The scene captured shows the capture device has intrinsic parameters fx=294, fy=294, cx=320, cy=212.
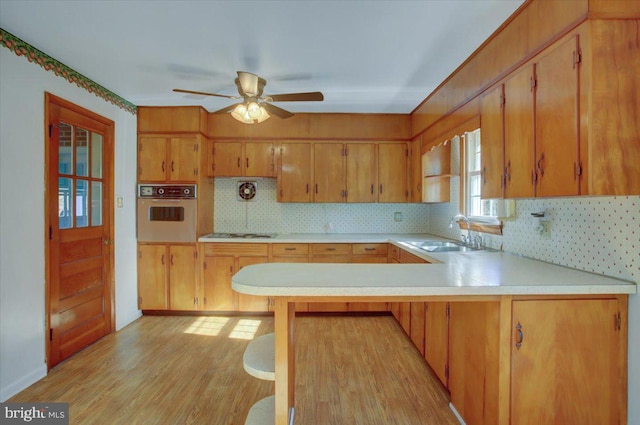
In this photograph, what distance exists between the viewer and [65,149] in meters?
2.58

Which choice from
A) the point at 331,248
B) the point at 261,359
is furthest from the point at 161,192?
the point at 261,359

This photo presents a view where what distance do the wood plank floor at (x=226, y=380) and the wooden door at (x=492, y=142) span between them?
1.50 metres

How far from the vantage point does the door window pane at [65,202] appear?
2.53 m

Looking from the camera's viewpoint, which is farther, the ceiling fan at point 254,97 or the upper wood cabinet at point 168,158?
the upper wood cabinet at point 168,158

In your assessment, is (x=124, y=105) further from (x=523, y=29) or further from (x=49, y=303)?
(x=523, y=29)

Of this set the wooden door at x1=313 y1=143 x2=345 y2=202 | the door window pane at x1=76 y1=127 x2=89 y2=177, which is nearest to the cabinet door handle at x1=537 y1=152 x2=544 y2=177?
the wooden door at x1=313 y1=143 x2=345 y2=202

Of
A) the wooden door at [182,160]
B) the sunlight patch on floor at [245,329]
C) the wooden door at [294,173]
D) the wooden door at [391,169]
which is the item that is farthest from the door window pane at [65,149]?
the wooden door at [391,169]

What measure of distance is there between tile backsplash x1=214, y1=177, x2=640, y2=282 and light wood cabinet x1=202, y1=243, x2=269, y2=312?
0.58 metres

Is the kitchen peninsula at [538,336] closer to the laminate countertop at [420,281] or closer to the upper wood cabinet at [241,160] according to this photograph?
the laminate countertop at [420,281]

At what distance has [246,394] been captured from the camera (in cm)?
212

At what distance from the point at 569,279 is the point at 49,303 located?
3611mm

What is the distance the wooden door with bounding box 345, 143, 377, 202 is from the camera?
3.79 metres

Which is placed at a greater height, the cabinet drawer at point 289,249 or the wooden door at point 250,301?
the cabinet drawer at point 289,249

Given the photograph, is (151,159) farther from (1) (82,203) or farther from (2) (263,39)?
(2) (263,39)
